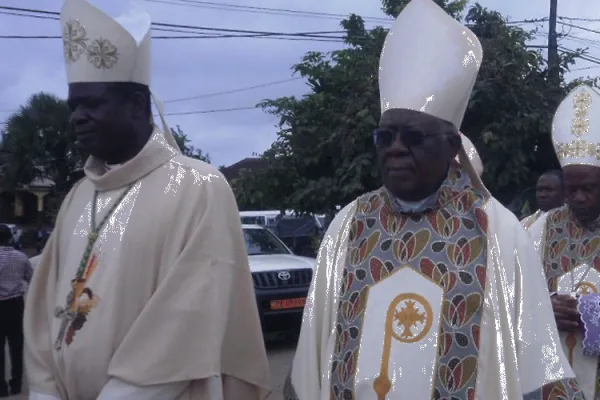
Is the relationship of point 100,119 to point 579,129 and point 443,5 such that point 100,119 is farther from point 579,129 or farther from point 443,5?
point 443,5

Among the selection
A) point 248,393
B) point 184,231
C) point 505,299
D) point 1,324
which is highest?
point 184,231

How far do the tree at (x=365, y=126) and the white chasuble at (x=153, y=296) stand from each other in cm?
907

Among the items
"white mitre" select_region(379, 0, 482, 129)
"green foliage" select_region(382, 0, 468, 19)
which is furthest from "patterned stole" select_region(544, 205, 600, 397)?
"green foliage" select_region(382, 0, 468, 19)

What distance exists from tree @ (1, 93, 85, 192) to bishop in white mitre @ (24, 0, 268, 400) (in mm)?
20878

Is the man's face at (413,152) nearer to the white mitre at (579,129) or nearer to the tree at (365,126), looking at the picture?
the white mitre at (579,129)

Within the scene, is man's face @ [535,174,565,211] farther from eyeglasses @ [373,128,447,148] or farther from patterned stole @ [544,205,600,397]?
eyeglasses @ [373,128,447,148]

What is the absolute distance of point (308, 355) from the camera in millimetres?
3283

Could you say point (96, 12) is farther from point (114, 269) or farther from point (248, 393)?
point (248, 393)

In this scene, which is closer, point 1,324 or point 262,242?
point 1,324

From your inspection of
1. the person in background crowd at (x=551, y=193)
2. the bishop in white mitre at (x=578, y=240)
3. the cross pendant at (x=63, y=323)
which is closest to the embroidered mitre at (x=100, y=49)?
the cross pendant at (x=63, y=323)

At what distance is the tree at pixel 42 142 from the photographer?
24438mm

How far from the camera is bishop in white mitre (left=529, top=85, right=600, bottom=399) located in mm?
4535

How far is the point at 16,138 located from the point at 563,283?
22151 mm

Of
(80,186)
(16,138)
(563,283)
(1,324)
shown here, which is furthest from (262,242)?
(16,138)
